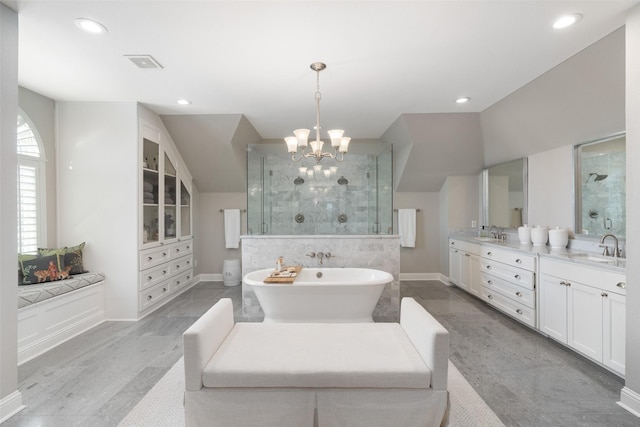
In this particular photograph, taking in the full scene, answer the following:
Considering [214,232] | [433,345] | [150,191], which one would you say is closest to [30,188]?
[150,191]

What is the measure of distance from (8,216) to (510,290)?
15.1ft

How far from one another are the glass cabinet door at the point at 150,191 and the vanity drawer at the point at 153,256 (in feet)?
0.45

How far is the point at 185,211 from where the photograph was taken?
478cm

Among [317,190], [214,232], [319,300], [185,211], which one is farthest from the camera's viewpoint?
[214,232]

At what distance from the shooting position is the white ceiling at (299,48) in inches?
73.2

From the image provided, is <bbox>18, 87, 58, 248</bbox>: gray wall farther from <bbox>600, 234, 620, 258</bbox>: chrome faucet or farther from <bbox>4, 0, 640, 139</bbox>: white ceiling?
<bbox>600, 234, 620, 258</bbox>: chrome faucet

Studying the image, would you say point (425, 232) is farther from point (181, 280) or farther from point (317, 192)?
point (181, 280)

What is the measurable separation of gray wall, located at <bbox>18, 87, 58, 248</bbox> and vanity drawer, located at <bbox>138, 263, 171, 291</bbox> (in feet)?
3.39

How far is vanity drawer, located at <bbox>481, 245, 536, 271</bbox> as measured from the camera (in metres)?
3.05

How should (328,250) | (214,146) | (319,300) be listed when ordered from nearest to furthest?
(319,300), (328,250), (214,146)

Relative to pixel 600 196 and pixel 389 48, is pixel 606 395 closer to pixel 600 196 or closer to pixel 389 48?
pixel 600 196

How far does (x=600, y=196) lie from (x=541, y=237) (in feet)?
2.44

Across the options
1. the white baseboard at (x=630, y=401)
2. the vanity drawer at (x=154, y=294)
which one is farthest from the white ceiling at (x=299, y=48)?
the white baseboard at (x=630, y=401)

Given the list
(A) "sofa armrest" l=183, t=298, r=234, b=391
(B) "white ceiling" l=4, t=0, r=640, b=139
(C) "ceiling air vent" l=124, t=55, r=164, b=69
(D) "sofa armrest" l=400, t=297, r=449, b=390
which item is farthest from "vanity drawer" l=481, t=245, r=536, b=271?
(C) "ceiling air vent" l=124, t=55, r=164, b=69
